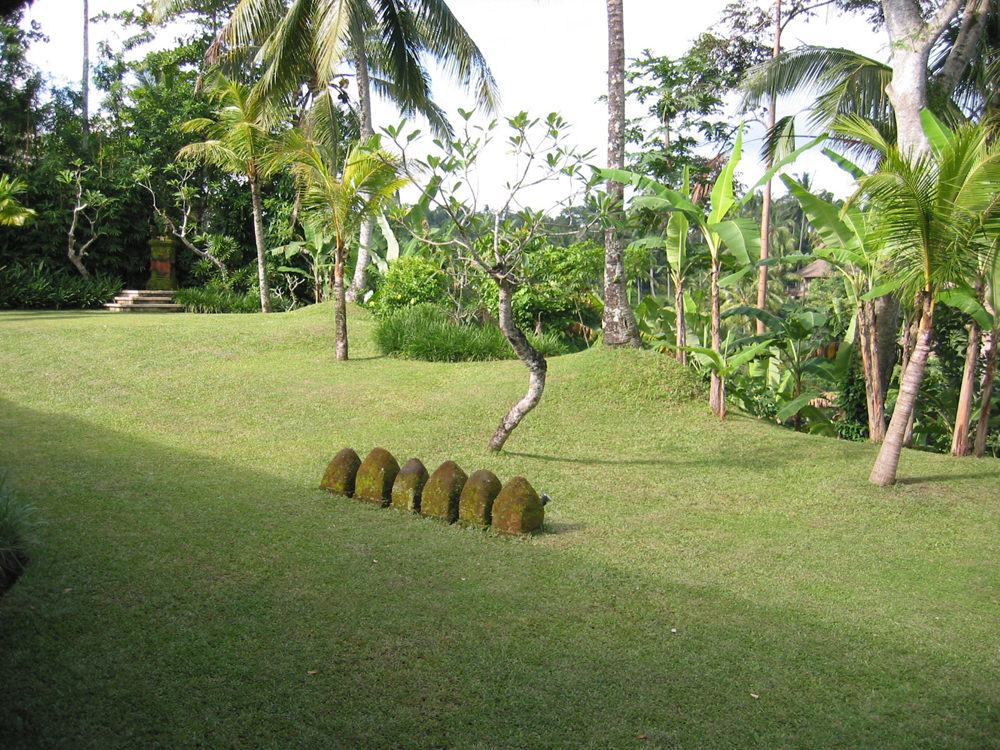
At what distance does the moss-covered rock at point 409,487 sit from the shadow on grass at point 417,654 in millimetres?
469

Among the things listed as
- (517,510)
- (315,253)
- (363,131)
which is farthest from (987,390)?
(315,253)

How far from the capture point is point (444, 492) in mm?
5438

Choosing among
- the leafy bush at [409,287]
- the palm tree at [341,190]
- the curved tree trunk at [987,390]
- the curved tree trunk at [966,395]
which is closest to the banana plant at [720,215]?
the curved tree trunk at [966,395]

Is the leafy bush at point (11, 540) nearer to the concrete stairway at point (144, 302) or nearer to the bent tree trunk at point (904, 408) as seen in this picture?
the bent tree trunk at point (904, 408)

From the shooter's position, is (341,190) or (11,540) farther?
(341,190)

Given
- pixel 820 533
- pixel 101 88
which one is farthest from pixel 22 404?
pixel 101 88

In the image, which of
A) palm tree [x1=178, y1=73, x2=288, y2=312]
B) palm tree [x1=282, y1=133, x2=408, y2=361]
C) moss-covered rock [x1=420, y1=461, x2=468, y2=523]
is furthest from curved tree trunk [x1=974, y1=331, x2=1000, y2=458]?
palm tree [x1=178, y1=73, x2=288, y2=312]

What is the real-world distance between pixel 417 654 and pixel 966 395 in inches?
284

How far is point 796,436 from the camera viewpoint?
844 cm

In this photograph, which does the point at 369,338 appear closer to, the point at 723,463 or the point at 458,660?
the point at 723,463

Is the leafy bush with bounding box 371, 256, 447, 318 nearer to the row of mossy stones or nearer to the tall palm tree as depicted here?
the tall palm tree

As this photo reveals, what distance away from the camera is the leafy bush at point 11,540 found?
4.04m

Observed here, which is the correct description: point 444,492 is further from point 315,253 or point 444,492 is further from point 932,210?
point 315,253

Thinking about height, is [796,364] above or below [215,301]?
below
